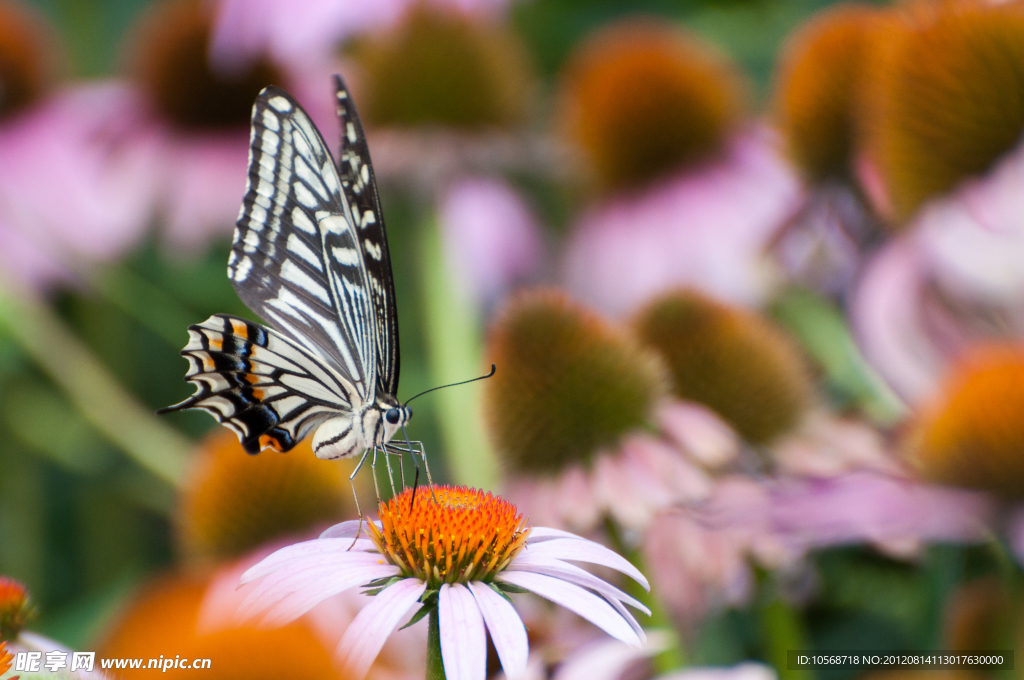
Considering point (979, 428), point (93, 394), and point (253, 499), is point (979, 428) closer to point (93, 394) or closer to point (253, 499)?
point (253, 499)

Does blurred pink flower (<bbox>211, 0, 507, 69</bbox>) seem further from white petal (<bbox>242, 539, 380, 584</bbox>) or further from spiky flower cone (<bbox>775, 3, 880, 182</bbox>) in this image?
white petal (<bbox>242, 539, 380, 584</bbox>)

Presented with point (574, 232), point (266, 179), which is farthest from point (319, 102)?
point (266, 179)

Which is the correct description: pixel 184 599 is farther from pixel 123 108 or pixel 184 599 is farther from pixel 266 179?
pixel 123 108

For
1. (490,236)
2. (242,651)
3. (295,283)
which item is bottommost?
(242,651)

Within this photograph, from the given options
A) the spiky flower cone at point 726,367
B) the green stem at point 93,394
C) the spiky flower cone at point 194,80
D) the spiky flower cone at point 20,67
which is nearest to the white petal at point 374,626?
the spiky flower cone at point 726,367

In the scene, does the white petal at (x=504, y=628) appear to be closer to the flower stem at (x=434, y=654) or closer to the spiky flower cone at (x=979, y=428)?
the flower stem at (x=434, y=654)

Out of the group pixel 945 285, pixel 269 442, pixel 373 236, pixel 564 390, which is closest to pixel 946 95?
pixel 945 285
